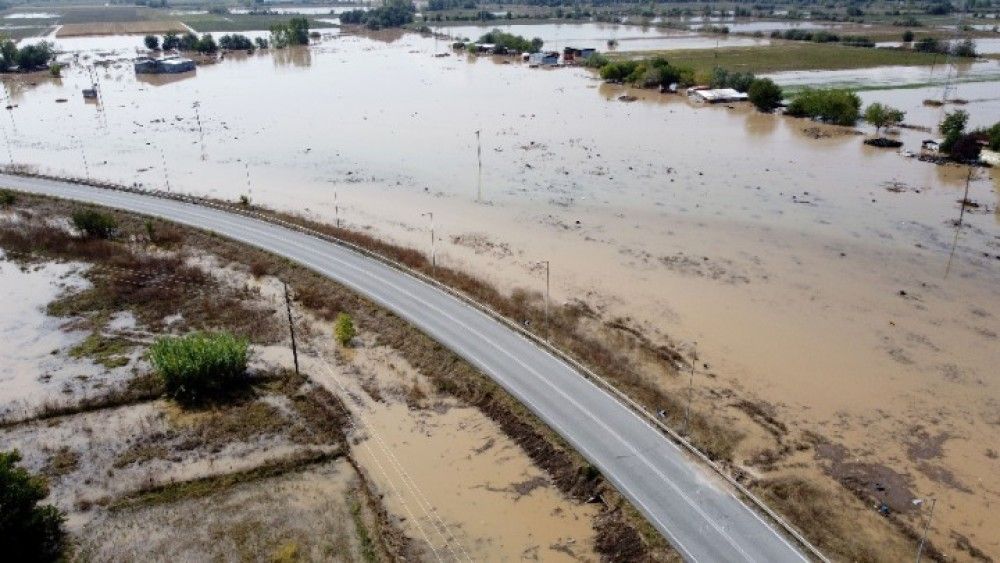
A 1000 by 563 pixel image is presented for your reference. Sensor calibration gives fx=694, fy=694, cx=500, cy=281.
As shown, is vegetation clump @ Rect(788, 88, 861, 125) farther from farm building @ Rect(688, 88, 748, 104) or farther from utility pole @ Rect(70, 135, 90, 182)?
utility pole @ Rect(70, 135, 90, 182)

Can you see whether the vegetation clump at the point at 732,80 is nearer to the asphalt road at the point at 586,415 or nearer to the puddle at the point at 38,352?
the asphalt road at the point at 586,415

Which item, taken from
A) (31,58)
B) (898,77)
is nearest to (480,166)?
(898,77)

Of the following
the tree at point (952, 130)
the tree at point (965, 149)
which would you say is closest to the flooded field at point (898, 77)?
the tree at point (952, 130)

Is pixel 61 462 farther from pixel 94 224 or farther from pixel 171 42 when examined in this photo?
pixel 171 42

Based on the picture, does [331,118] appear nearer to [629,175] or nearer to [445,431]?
[629,175]

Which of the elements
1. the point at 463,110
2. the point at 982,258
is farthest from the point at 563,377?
the point at 463,110

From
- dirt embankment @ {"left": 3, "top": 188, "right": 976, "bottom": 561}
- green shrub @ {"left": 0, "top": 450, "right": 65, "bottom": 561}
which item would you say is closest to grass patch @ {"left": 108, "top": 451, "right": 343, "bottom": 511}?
green shrub @ {"left": 0, "top": 450, "right": 65, "bottom": 561}
